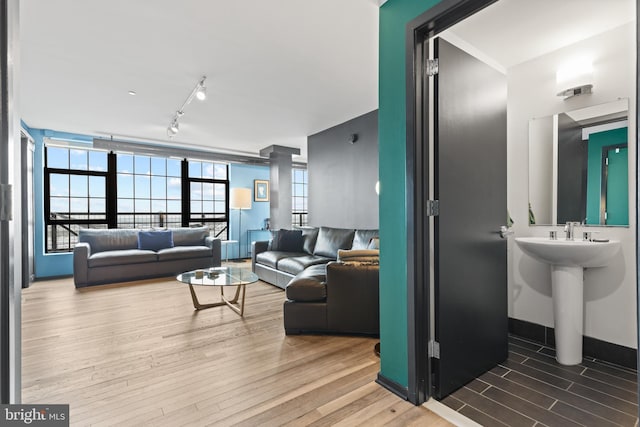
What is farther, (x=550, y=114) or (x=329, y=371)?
(x=550, y=114)

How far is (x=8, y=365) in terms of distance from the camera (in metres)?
1.06

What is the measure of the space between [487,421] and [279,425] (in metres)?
1.12

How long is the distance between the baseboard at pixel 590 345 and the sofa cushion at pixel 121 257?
5.17m

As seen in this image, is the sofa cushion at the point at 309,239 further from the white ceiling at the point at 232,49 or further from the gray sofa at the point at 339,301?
the gray sofa at the point at 339,301

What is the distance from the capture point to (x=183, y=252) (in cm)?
536

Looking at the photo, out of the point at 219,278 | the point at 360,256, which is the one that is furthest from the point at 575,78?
the point at 219,278

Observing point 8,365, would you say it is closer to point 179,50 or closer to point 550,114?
point 179,50

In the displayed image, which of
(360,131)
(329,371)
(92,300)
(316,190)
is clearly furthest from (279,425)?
(316,190)

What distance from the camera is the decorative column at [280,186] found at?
645cm

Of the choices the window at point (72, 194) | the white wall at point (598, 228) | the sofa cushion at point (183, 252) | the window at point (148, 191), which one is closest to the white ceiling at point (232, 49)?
the white wall at point (598, 228)

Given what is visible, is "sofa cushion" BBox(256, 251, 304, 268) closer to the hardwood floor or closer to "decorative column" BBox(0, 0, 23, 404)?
the hardwood floor

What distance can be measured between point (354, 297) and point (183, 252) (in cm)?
382

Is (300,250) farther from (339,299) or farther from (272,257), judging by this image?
(339,299)

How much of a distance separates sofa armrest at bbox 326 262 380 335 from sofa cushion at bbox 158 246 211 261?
11.9 ft
